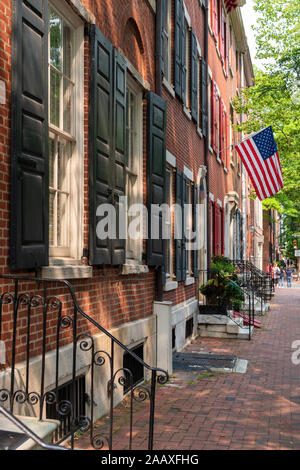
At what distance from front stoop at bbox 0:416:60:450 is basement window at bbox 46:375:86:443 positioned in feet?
3.27

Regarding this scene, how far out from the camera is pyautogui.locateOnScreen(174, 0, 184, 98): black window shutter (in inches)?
426

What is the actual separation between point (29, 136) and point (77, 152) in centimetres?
136

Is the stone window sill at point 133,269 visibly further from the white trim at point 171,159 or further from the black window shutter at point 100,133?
the white trim at point 171,159

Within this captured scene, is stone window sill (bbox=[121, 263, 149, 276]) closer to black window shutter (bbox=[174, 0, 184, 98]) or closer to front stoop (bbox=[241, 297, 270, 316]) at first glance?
black window shutter (bbox=[174, 0, 184, 98])

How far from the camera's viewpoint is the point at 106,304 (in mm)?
6754

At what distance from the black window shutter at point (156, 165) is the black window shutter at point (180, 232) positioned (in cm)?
174

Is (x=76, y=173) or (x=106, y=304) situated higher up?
(x=76, y=173)

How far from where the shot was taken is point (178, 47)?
1098cm

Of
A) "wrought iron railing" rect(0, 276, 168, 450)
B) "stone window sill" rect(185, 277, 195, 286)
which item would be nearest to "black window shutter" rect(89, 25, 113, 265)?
"wrought iron railing" rect(0, 276, 168, 450)

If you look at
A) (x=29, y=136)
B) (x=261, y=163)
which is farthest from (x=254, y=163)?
(x=29, y=136)

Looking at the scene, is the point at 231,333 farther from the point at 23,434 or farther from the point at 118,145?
the point at 23,434

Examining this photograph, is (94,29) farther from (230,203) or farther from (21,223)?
(230,203)
